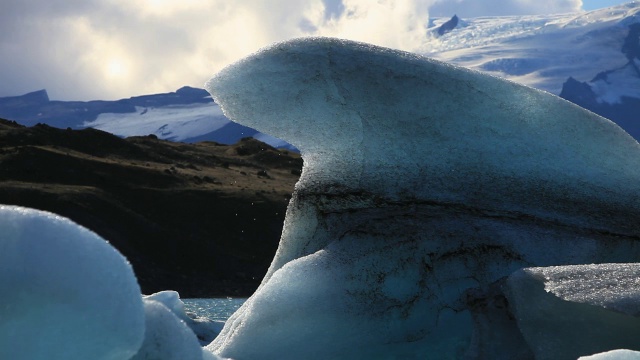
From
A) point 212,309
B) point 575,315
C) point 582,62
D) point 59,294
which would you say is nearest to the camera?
point 59,294

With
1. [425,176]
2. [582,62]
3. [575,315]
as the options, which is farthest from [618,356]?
[582,62]

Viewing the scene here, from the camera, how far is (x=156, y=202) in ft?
255

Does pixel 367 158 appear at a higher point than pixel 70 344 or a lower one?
higher

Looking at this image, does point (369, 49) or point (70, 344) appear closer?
point (70, 344)

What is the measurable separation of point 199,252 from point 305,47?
209ft

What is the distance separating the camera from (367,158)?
11.0m

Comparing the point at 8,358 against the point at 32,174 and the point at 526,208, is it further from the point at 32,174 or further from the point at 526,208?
the point at 32,174

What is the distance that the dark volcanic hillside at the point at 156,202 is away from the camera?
227ft

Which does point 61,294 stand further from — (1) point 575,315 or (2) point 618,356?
(1) point 575,315

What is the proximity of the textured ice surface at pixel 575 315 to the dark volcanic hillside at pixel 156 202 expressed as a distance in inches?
2310

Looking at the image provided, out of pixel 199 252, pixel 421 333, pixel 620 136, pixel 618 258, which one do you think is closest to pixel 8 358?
pixel 421 333

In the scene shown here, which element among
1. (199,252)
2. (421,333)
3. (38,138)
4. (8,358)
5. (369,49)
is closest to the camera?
(8,358)

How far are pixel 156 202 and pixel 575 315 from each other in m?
70.9

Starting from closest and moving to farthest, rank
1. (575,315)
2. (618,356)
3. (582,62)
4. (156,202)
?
1. (618,356)
2. (575,315)
3. (156,202)
4. (582,62)
